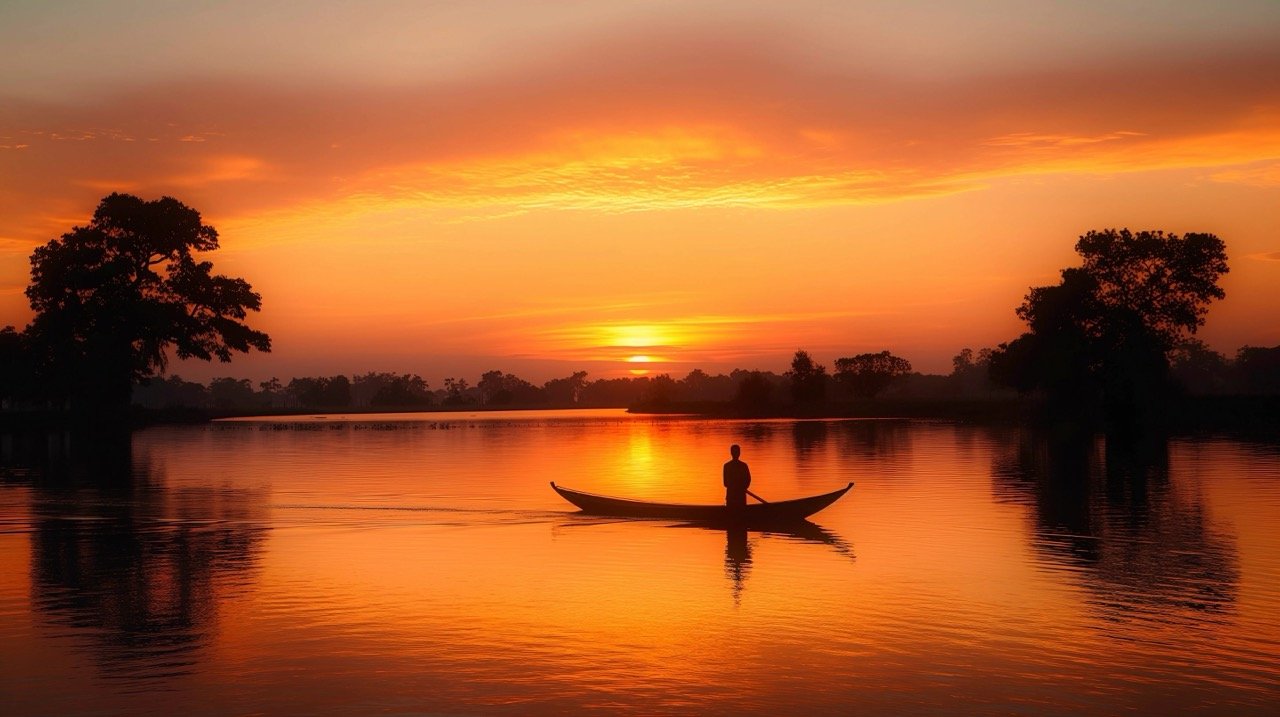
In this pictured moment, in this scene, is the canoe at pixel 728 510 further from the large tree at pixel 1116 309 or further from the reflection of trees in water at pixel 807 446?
the large tree at pixel 1116 309

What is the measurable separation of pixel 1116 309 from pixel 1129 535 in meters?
83.5

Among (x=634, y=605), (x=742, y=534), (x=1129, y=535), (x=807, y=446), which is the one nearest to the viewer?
(x=634, y=605)

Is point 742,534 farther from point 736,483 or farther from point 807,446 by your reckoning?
point 807,446

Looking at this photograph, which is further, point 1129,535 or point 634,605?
point 1129,535

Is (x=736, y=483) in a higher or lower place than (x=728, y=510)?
higher

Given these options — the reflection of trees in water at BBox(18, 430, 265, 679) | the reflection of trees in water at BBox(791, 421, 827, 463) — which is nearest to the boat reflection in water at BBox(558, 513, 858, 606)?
the reflection of trees in water at BBox(18, 430, 265, 679)

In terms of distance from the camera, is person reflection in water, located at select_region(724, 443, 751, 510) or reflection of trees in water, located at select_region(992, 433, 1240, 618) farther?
person reflection in water, located at select_region(724, 443, 751, 510)

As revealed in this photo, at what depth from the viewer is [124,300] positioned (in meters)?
103

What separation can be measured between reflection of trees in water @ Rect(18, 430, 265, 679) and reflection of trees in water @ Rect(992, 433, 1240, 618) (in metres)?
15.4

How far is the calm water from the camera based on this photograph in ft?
45.2

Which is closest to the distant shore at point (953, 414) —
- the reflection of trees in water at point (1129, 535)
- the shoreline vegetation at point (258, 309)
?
the shoreline vegetation at point (258, 309)

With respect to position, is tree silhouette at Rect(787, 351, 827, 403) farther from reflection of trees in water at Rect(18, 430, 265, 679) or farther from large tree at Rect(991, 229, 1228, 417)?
reflection of trees in water at Rect(18, 430, 265, 679)

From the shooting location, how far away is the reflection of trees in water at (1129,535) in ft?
66.7

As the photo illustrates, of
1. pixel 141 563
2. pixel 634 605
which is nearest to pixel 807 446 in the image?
pixel 141 563
